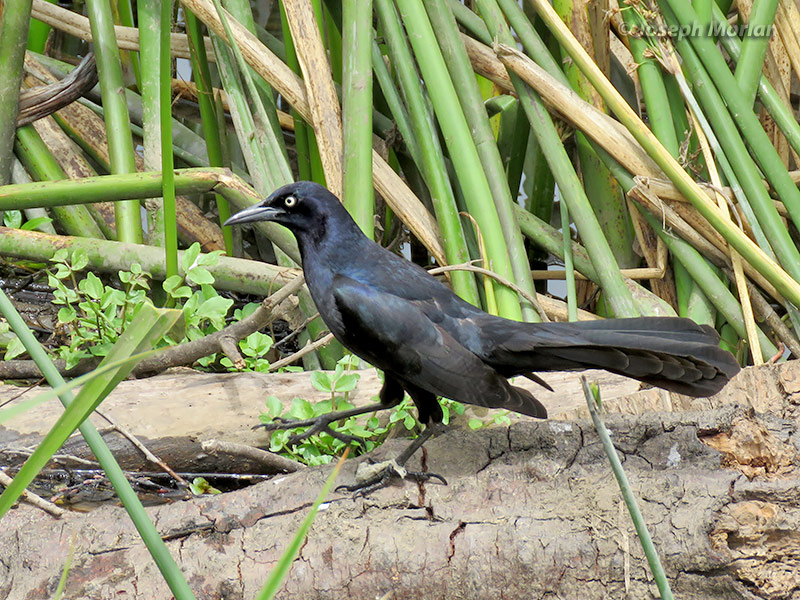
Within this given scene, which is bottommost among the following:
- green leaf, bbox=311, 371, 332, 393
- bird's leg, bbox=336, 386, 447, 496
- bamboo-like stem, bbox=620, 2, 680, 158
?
bird's leg, bbox=336, 386, 447, 496

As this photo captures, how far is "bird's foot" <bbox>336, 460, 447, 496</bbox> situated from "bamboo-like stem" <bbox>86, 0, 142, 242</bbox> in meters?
1.51

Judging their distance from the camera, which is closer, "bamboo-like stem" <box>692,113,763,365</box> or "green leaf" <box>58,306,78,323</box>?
"green leaf" <box>58,306,78,323</box>

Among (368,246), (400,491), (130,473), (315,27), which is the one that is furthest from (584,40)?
(130,473)

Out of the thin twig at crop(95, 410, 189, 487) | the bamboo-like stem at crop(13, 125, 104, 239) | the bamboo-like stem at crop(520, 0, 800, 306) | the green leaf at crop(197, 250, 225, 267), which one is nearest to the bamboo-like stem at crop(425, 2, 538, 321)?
the bamboo-like stem at crop(520, 0, 800, 306)

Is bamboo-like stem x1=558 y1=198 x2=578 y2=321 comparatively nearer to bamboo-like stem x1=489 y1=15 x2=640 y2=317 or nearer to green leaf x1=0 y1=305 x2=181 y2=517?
bamboo-like stem x1=489 y1=15 x2=640 y2=317

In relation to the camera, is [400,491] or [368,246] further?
[368,246]

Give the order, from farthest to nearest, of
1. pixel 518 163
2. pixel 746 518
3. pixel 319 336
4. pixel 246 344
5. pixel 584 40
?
pixel 518 163 → pixel 584 40 → pixel 319 336 → pixel 246 344 → pixel 746 518

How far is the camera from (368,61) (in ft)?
8.89

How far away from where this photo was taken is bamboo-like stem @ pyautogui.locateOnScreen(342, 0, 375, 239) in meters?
2.64

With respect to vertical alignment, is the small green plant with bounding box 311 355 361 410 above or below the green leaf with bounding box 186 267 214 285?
below

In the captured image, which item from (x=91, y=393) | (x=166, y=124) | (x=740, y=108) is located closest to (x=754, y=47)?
(x=740, y=108)

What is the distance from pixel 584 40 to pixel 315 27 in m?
1.11

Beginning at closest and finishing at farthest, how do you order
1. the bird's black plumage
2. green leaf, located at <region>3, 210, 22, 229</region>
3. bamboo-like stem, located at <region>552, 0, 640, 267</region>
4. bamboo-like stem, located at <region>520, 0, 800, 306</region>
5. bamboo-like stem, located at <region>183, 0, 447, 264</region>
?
the bird's black plumage < bamboo-like stem, located at <region>520, 0, 800, 306</region> < bamboo-like stem, located at <region>183, 0, 447, 264</region> < green leaf, located at <region>3, 210, 22, 229</region> < bamboo-like stem, located at <region>552, 0, 640, 267</region>

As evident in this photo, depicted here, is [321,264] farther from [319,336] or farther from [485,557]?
[485,557]
